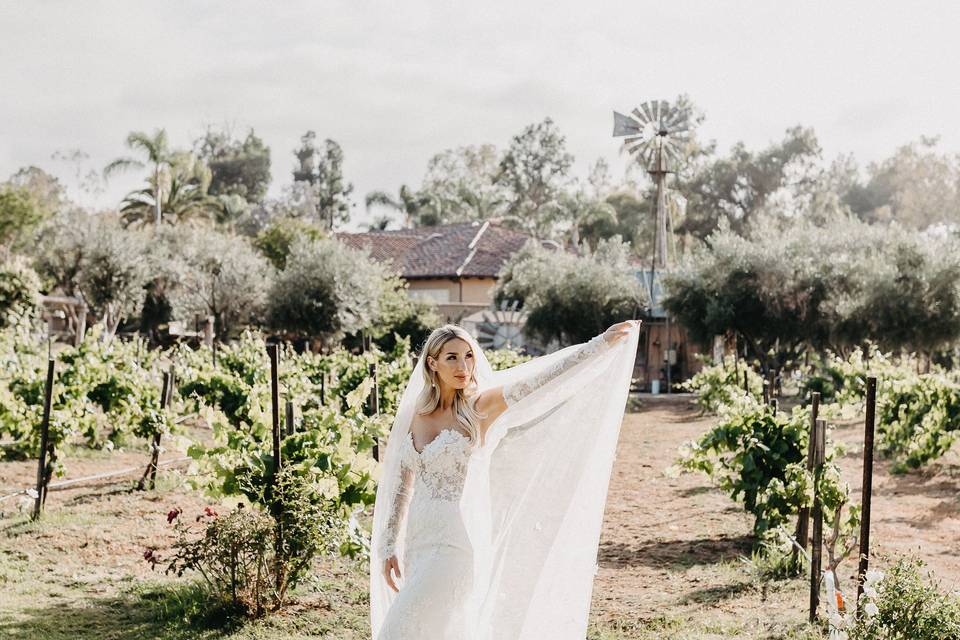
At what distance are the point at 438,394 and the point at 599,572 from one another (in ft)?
12.1

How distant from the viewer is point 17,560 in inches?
294

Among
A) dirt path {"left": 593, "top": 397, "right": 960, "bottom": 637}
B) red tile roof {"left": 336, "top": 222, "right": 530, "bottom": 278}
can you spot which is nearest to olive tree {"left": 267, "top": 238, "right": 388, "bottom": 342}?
red tile roof {"left": 336, "top": 222, "right": 530, "bottom": 278}

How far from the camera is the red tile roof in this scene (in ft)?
133

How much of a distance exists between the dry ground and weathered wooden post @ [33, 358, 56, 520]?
22 centimetres

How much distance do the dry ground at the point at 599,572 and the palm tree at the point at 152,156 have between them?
34.3 meters

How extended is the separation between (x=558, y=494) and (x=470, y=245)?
38006 mm

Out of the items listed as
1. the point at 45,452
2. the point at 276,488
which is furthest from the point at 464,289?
the point at 276,488

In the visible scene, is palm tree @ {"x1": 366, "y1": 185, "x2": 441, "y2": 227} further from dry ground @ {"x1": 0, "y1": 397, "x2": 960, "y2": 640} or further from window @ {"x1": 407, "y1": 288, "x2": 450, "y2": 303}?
dry ground @ {"x1": 0, "y1": 397, "x2": 960, "y2": 640}

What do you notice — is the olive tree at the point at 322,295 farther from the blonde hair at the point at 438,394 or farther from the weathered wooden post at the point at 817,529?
the blonde hair at the point at 438,394

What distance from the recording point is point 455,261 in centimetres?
4116

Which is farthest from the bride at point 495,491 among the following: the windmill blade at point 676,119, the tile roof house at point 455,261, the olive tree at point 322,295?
the windmill blade at point 676,119

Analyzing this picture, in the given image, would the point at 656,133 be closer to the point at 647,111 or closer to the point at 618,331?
the point at 647,111

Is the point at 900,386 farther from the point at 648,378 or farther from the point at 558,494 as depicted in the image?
the point at 648,378

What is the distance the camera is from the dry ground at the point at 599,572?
588 cm
